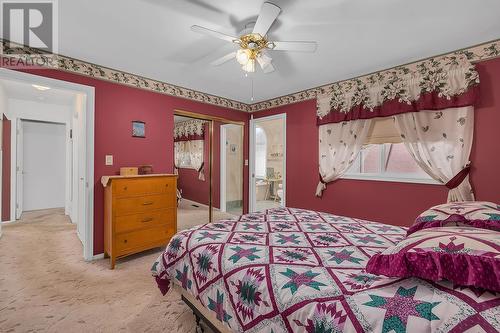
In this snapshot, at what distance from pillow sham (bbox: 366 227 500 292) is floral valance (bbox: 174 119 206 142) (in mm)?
4507

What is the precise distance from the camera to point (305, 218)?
2293mm

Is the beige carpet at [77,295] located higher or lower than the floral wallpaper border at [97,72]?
lower

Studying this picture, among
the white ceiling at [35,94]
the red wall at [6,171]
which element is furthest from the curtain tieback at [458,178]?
the red wall at [6,171]

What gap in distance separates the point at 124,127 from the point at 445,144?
13.3 ft

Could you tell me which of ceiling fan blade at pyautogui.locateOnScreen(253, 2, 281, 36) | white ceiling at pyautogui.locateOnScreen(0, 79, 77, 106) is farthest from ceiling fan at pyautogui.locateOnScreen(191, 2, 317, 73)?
white ceiling at pyautogui.locateOnScreen(0, 79, 77, 106)

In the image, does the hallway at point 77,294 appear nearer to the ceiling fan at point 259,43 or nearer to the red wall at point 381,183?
the ceiling fan at point 259,43

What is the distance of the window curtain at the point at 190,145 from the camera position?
512 centimetres

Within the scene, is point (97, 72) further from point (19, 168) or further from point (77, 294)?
point (19, 168)

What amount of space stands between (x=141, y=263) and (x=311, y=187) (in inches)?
108

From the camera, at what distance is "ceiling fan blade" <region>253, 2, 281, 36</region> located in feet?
5.11

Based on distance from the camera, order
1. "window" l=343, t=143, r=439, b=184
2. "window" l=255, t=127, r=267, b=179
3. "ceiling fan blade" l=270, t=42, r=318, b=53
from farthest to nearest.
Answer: "window" l=255, t=127, r=267, b=179 < "window" l=343, t=143, r=439, b=184 < "ceiling fan blade" l=270, t=42, r=318, b=53

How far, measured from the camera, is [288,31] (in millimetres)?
2117

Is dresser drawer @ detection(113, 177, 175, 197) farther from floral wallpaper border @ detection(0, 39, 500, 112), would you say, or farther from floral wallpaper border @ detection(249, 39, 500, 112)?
floral wallpaper border @ detection(249, 39, 500, 112)

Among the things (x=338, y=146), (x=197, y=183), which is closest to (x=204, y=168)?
(x=197, y=183)
